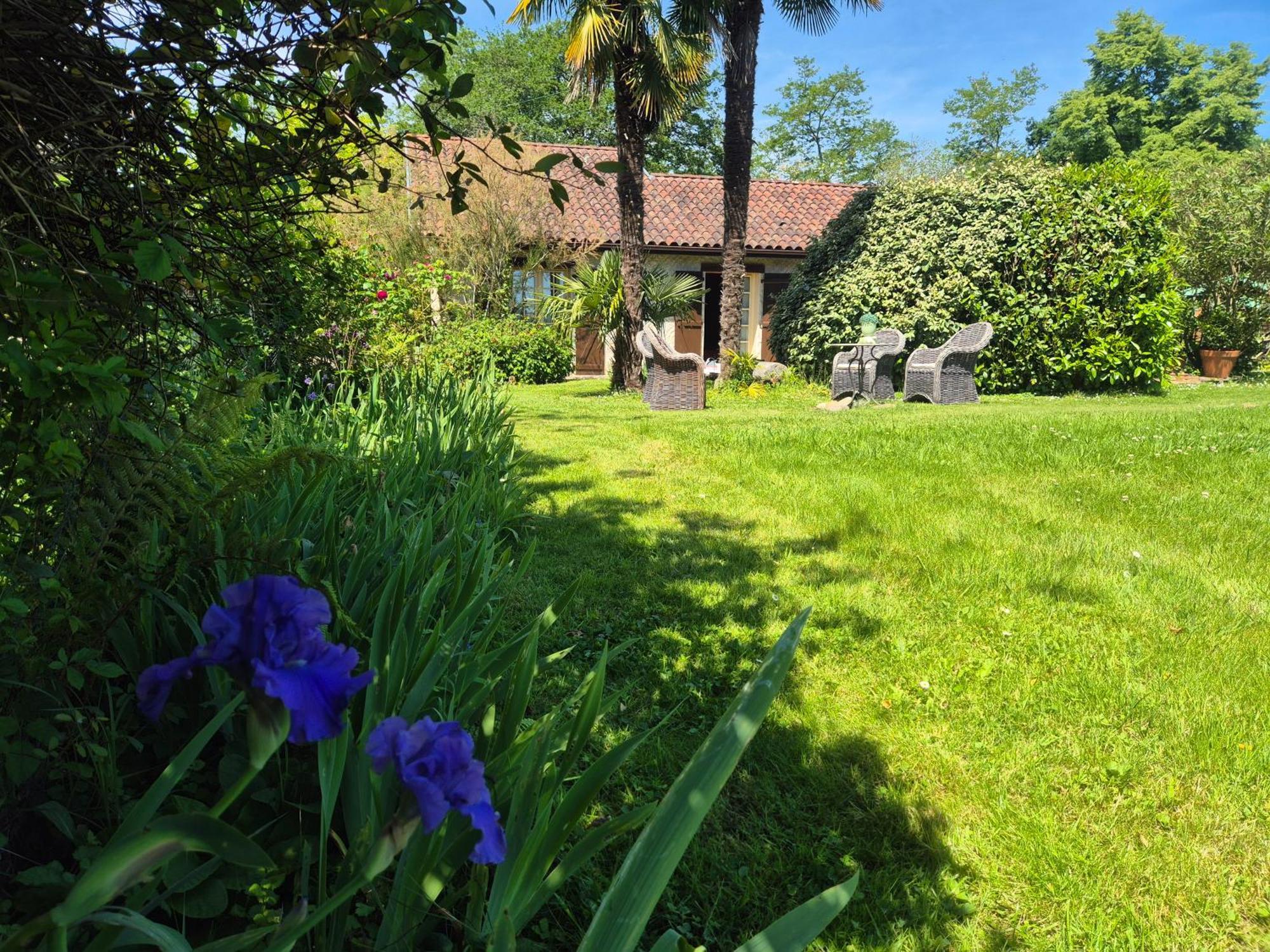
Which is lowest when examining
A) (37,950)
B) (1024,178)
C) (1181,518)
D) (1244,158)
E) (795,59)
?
(1181,518)

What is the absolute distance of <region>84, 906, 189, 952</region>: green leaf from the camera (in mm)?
628

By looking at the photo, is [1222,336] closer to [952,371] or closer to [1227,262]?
[1227,262]

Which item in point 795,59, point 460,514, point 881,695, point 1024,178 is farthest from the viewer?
point 795,59

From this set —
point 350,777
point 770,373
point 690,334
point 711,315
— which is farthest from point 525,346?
point 350,777

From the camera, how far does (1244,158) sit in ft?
74.5

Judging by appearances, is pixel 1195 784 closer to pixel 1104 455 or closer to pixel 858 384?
pixel 1104 455

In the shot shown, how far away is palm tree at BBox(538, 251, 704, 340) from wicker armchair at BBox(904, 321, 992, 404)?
13.3 ft

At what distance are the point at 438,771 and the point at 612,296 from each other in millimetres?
12022

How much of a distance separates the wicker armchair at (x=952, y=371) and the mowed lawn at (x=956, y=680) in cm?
460

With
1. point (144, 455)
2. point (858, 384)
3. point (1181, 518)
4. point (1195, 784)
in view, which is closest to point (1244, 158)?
point (858, 384)

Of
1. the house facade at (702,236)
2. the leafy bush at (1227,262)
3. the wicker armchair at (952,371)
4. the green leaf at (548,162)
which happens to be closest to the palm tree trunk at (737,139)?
the wicker armchair at (952,371)

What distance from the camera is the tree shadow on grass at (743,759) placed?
1602 millimetres

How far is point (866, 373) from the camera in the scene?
10.0m

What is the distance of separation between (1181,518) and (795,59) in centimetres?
4178
